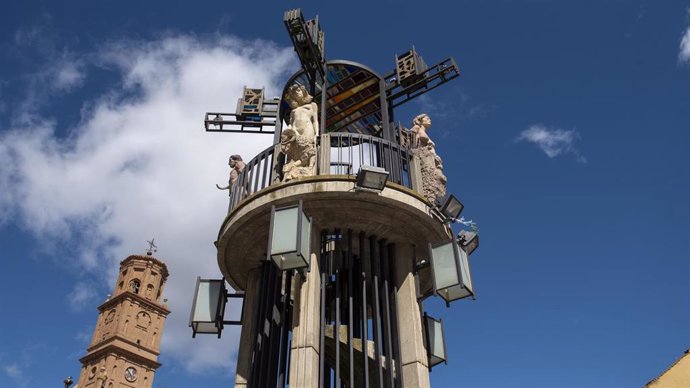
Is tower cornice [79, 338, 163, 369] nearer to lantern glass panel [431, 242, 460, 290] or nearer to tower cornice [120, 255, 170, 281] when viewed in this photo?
tower cornice [120, 255, 170, 281]

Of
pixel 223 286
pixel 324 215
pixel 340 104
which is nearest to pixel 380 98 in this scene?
pixel 340 104

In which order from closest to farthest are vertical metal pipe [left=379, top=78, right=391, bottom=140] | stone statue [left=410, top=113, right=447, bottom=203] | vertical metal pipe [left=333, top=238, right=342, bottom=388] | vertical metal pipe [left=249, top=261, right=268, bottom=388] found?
vertical metal pipe [left=333, top=238, right=342, bottom=388] → vertical metal pipe [left=249, top=261, right=268, bottom=388] → stone statue [left=410, top=113, right=447, bottom=203] → vertical metal pipe [left=379, top=78, right=391, bottom=140]

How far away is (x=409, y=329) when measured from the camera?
12.7m

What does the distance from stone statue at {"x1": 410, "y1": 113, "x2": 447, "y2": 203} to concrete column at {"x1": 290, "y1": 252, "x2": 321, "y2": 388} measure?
11.8 ft

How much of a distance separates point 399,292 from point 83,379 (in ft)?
301

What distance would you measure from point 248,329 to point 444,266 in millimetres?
4764

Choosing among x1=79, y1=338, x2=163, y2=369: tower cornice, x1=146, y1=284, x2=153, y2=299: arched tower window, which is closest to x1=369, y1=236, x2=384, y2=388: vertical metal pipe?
x1=79, y1=338, x2=163, y2=369: tower cornice

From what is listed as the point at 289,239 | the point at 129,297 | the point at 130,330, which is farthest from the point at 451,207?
the point at 129,297

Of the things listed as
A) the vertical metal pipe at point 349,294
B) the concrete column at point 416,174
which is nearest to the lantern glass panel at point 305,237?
the vertical metal pipe at point 349,294

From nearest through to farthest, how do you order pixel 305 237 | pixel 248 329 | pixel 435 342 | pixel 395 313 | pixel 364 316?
pixel 305 237 → pixel 364 316 → pixel 395 313 → pixel 248 329 → pixel 435 342

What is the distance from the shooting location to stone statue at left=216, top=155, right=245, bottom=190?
1577cm

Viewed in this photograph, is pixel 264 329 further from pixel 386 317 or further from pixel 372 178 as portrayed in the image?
pixel 372 178

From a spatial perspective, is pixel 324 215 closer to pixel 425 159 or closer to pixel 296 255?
pixel 296 255

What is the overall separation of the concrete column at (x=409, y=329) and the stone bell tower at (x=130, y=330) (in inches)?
3114
